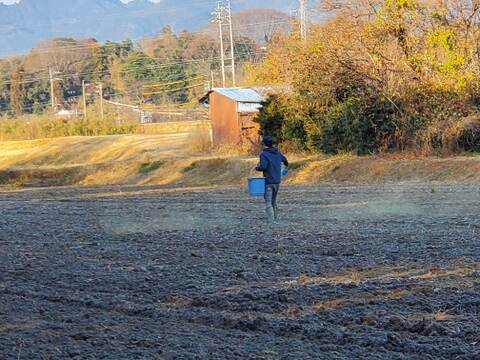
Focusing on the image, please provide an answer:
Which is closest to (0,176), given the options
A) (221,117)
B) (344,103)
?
(221,117)

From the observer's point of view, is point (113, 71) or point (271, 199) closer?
point (271, 199)

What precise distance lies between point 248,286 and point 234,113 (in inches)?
1503

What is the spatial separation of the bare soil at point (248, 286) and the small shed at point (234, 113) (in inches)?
1134

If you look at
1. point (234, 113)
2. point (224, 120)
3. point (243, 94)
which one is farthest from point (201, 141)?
point (243, 94)

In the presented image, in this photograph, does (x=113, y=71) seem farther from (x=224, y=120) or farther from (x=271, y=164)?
(x=271, y=164)

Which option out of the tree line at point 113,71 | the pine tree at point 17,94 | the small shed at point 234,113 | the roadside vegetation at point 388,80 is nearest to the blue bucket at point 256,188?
the roadside vegetation at point 388,80

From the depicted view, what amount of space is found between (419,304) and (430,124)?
81.0ft

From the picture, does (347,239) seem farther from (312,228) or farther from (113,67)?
(113,67)

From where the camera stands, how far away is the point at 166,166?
140 feet

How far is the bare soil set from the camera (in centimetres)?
694

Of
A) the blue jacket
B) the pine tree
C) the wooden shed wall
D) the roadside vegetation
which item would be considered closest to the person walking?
the blue jacket

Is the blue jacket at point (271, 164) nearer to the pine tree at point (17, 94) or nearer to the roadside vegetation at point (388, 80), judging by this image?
the roadside vegetation at point (388, 80)

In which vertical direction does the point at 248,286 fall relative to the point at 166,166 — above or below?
above

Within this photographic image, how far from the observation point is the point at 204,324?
7.87m
